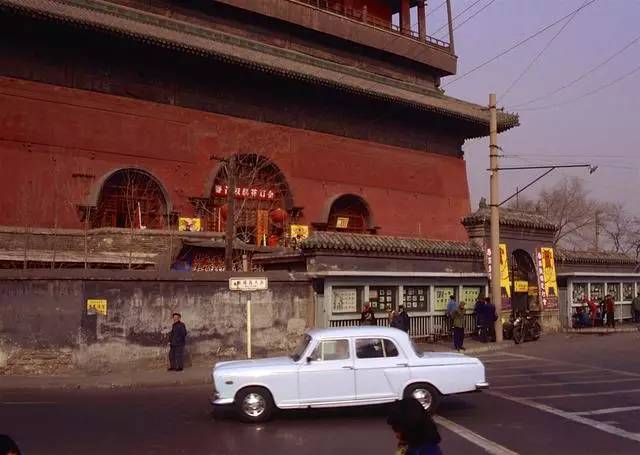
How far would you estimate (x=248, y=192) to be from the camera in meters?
27.3

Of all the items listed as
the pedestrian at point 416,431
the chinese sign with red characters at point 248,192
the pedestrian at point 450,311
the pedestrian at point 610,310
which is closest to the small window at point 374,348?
the pedestrian at point 416,431

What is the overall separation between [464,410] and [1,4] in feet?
60.3

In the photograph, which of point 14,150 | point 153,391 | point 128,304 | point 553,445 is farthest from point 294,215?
point 553,445

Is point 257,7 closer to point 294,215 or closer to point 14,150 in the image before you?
point 294,215

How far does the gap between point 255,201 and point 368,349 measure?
18106mm

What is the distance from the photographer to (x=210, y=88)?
26.7m

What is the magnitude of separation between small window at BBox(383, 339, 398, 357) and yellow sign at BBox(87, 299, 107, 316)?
8.29m

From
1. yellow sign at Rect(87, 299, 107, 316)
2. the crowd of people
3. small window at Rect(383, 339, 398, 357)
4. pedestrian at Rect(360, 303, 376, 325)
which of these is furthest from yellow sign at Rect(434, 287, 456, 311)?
small window at Rect(383, 339, 398, 357)

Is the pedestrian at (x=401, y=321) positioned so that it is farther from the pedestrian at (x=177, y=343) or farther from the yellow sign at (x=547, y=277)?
the yellow sign at (x=547, y=277)

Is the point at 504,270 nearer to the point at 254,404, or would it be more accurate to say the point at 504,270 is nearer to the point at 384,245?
the point at 384,245

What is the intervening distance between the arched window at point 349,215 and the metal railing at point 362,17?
971cm

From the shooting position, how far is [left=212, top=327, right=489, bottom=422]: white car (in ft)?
32.0

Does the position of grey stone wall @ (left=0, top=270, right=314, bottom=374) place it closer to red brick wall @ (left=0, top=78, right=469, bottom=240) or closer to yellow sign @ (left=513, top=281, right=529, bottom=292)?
red brick wall @ (left=0, top=78, right=469, bottom=240)

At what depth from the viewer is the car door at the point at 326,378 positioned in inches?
386
